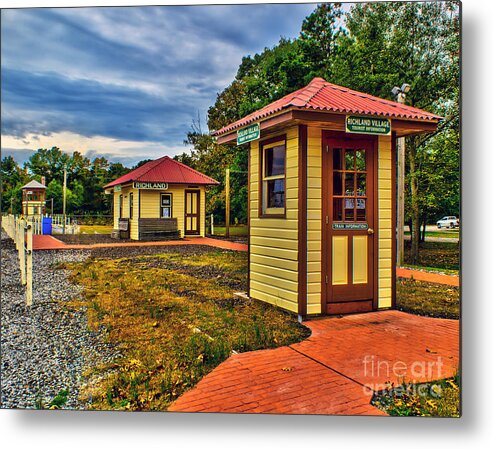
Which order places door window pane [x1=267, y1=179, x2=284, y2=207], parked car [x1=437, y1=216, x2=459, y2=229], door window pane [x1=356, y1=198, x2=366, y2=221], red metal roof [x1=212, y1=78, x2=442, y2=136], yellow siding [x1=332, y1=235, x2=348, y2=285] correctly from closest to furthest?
parked car [x1=437, y1=216, x2=459, y2=229] < red metal roof [x1=212, y1=78, x2=442, y2=136] < yellow siding [x1=332, y1=235, x2=348, y2=285] < door window pane [x1=356, y1=198, x2=366, y2=221] < door window pane [x1=267, y1=179, x2=284, y2=207]

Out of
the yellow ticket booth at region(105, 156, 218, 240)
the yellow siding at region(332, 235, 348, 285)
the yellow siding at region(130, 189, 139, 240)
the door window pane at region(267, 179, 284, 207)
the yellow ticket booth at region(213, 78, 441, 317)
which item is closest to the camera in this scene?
the yellow ticket booth at region(105, 156, 218, 240)

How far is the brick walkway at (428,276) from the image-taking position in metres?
3.28

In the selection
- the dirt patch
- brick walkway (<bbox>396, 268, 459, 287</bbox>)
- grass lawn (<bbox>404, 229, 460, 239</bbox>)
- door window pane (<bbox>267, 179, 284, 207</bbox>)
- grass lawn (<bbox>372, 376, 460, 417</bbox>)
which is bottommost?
grass lawn (<bbox>372, 376, 460, 417</bbox>)

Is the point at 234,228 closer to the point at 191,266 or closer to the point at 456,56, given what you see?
the point at 191,266

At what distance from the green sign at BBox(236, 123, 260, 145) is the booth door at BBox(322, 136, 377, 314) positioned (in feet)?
2.07

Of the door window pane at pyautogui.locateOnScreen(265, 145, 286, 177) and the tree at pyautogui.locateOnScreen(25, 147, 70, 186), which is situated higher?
the door window pane at pyautogui.locateOnScreen(265, 145, 286, 177)

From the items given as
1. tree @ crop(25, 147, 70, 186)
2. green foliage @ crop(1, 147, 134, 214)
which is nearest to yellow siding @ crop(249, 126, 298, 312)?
green foliage @ crop(1, 147, 134, 214)

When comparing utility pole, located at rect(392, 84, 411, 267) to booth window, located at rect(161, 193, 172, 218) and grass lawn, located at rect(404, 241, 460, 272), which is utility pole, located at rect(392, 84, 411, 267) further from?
booth window, located at rect(161, 193, 172, 218)

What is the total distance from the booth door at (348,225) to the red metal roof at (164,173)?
1216 mm

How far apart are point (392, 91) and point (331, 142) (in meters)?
0.66

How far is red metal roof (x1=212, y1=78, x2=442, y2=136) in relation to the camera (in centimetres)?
342

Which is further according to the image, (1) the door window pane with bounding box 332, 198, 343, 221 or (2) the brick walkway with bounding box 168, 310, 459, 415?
(1) the door window pane with bounding box 332, 198, 343, 221

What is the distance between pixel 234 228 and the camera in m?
4.54

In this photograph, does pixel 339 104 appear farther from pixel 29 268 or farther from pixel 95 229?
pixel 29 268
